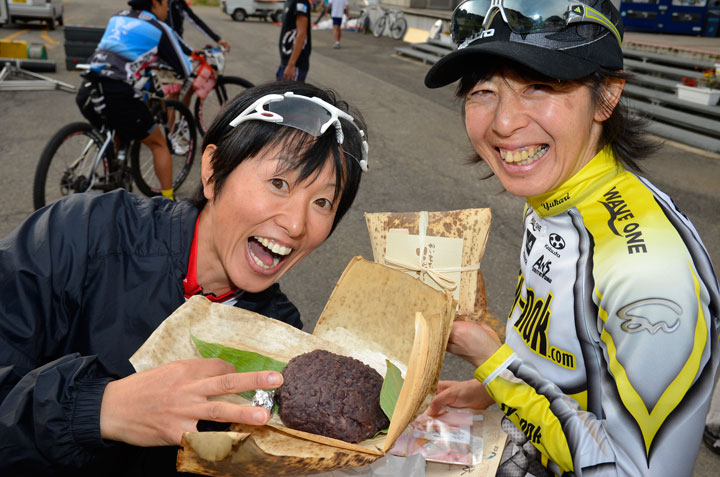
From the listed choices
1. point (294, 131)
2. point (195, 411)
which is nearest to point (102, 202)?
point (294, 131)

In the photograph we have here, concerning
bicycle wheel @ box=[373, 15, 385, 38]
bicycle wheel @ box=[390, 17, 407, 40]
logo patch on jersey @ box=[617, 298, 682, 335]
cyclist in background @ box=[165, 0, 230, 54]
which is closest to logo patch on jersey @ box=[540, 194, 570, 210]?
logo patch on jersey @ box=[617, 298, 682, 335]

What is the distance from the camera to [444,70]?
1729 millimetres

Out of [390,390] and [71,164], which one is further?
[71,164]

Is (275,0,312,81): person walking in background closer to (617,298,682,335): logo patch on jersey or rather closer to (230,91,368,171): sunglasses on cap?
(230,91,368,171): sunglasses on cap

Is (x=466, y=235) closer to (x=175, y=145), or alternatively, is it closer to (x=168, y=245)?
(x=168, y=245)

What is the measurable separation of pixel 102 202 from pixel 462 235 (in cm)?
110

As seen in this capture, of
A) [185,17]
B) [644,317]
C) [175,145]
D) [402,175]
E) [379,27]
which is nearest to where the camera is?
[644,317]

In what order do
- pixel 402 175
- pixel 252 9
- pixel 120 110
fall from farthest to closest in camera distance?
pixel 252 9 → pixel 402 175 → pixel 120 110

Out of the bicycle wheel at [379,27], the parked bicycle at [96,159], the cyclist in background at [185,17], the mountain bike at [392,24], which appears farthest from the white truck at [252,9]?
the parked bicycle at [96,159]

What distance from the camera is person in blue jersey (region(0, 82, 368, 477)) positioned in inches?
60.2

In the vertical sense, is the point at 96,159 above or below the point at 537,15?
below

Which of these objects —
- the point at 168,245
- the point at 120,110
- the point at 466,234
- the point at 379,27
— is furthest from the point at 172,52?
the point at 379,27

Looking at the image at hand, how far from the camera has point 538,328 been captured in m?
1.65

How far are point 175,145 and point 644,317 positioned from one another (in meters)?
6.40
